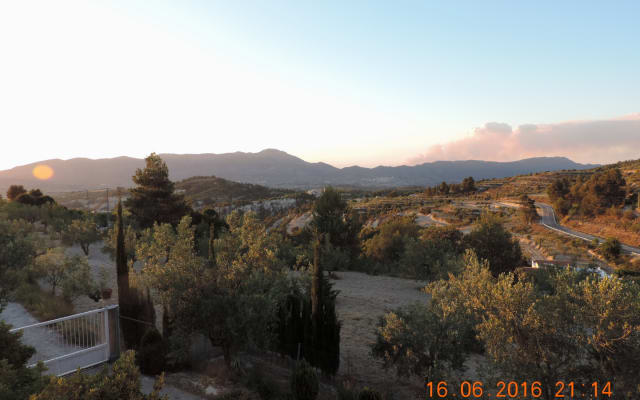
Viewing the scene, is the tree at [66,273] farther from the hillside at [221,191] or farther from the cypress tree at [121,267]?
the hillside at [221,191]

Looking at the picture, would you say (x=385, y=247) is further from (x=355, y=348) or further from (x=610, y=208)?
(x=610, y=208)

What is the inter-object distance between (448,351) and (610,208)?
6455cm

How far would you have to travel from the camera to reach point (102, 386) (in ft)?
14.7

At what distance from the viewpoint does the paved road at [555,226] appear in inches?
1672

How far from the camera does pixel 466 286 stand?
10.4 m

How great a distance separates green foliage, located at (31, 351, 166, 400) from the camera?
4.31 meters

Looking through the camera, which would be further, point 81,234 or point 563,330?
point 81,234

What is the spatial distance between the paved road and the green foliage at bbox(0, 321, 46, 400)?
53.9 meters

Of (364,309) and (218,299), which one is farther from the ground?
(218,299)

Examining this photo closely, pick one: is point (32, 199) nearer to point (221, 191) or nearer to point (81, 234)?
point (81, 234)

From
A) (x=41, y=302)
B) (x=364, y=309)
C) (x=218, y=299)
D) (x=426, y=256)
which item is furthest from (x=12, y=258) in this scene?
(x=426, y=256)

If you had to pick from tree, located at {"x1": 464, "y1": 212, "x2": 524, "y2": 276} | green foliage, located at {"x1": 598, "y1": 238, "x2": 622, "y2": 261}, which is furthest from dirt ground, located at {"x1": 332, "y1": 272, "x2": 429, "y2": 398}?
green foliage, located at {"x1": 598, "y1": 238, "x2": 622, "y2": 261}

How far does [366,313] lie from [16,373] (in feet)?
57.2
